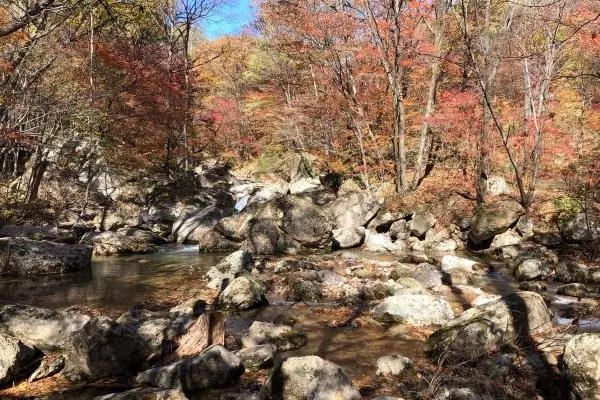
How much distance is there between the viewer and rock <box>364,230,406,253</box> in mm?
15538

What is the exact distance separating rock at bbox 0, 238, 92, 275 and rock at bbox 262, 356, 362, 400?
9.69 meters

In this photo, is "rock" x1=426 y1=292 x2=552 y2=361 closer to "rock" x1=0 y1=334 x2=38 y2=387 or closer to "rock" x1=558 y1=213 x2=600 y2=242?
"rock" x1=0 y1=334 x2=38 y2=387

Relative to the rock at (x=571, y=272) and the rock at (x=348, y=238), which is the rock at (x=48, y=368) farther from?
the rock at (x=348, y=238)

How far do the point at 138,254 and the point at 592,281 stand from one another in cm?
1311

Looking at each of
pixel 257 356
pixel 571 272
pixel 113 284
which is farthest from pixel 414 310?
pixel 113 284

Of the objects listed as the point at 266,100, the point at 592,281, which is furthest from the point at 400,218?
the point at 266,100

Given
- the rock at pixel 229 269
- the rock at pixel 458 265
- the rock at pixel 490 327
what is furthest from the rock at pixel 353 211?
the rock at pixel 490 327

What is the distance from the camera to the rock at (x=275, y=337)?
6.86 metres

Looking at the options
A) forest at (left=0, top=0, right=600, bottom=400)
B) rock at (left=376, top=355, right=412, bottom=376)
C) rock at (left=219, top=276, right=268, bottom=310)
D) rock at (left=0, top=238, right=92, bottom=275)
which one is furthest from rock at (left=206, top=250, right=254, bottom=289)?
rock at (left=376, top=355, right=412, bottom=376)

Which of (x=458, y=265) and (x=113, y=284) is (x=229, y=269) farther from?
(x=458, y=265)

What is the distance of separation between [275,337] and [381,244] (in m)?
9.27

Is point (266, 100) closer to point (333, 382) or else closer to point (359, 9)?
point (359, 9)

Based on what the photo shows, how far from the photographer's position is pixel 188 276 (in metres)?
12.1

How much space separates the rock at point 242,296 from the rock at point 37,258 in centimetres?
601
